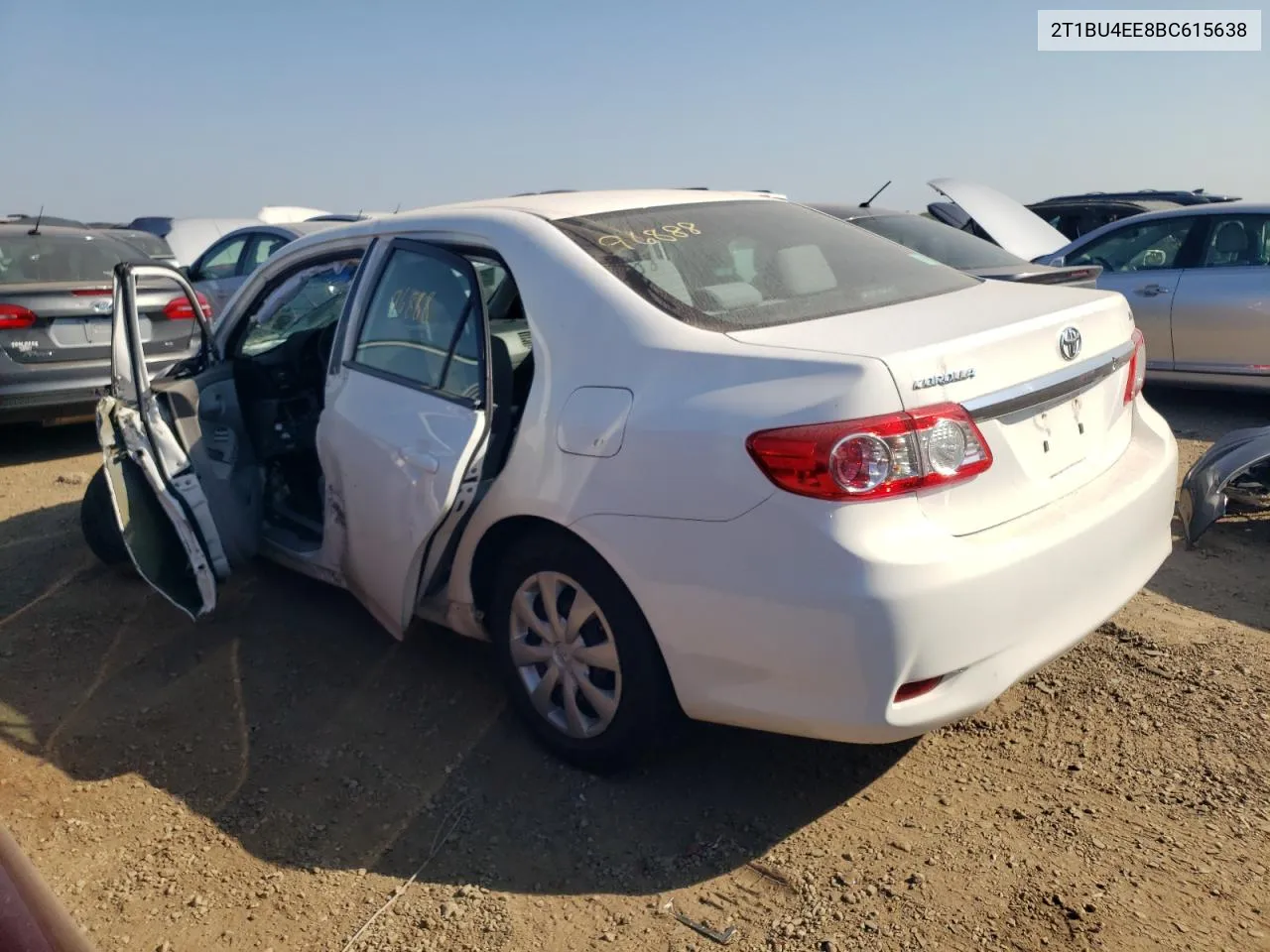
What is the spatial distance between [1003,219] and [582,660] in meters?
6.44

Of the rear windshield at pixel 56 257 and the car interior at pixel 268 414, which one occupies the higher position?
the rear windshield at pixel 56 257

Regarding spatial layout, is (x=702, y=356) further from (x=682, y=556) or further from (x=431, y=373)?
(x=431, y=373)

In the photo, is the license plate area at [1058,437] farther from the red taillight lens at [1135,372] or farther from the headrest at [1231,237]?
the headrest at [1231,237]

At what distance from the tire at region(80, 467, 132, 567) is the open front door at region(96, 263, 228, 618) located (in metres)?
0.91

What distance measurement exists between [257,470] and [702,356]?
2546mm

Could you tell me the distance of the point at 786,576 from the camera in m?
2.49

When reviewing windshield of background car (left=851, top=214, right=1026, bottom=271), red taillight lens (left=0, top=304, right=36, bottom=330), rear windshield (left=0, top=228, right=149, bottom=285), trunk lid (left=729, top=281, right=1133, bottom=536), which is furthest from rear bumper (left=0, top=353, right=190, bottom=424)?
trunk lid (left=729, top=281, right=1133, bottom=536)

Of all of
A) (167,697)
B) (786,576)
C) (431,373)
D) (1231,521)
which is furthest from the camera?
(1231,521)

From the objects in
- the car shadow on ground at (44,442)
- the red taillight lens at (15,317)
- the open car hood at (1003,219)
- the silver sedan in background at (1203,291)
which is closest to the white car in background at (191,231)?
the car shadow on ground at (44,442)

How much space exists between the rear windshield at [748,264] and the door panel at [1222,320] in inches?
179

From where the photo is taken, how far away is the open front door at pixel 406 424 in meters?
3.22

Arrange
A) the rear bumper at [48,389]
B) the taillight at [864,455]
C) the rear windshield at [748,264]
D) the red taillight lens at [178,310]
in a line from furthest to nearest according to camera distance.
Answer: the red taillight lens at [178,310]
the rear bumper at [48,389]
the rear windshield at [748,264]
the taillight at [864,455]

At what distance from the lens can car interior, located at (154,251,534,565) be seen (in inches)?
167

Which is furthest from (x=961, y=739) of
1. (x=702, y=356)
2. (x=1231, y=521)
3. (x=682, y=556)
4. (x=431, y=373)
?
(x=1231, y=521)
